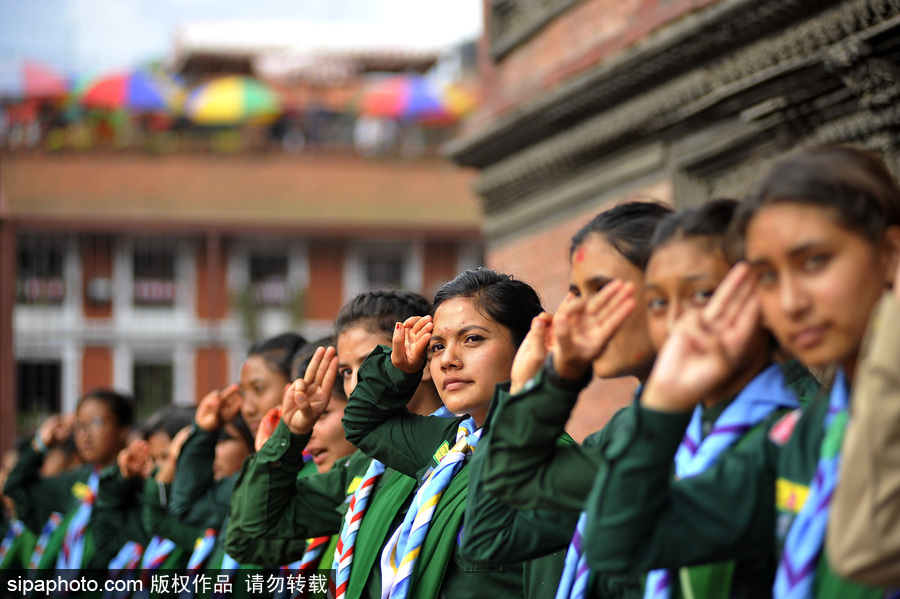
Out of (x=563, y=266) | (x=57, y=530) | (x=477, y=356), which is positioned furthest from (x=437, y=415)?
(x=57, y=530)

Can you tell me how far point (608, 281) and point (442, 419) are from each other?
3.77ft

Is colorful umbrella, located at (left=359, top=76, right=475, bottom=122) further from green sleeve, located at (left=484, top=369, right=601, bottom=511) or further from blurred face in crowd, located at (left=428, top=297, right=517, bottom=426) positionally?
green sleeve, located at (left=484, top=369, right=601, bottom=511)

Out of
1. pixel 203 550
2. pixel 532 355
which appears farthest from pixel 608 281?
pixel 203 550

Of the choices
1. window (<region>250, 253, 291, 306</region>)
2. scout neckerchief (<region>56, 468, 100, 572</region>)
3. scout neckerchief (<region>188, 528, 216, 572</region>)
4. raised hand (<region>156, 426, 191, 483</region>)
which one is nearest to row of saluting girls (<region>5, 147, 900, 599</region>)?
scout neckerchief (<region>188, 528, 216, 572</region>)

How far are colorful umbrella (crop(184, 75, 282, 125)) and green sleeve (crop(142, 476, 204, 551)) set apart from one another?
60.7ft

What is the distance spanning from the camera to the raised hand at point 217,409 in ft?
14.1

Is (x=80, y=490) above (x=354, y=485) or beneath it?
beneath

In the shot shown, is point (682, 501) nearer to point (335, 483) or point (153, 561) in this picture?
point (335, 483)

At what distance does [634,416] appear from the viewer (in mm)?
1692

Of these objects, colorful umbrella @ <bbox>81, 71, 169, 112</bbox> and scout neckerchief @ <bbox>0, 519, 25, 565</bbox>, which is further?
colorful umbrella @ <bbox>81, 71, 169, 112</bbox>

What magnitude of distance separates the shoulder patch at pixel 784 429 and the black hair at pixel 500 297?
1202 millimetres

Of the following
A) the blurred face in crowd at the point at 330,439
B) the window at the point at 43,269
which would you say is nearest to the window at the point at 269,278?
the window at the point at 43,269

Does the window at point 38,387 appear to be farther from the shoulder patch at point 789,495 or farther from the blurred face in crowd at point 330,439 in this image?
the shoulder patch at point 789,495

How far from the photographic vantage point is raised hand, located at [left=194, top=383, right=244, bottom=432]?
14.1 ft
